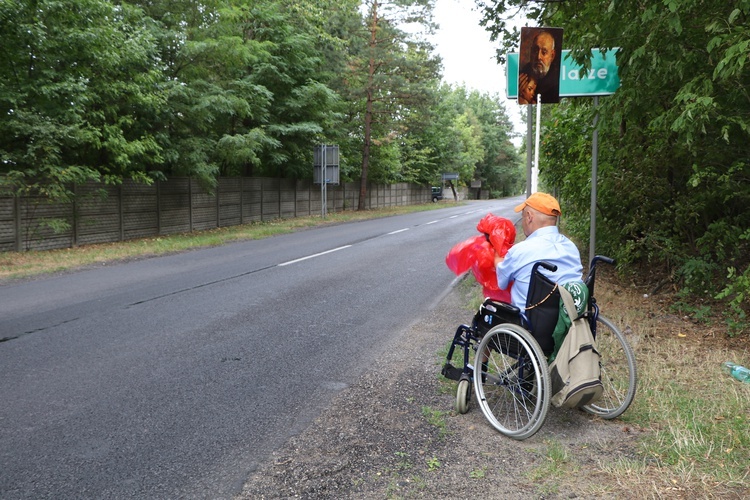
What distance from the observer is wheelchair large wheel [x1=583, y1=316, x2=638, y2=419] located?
12.3 ft

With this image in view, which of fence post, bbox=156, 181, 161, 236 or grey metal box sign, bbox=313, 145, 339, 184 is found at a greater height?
grey metal box sign, bbox=313, 145, 339, 184

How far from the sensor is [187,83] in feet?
59.6

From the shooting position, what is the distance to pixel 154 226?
712 inches

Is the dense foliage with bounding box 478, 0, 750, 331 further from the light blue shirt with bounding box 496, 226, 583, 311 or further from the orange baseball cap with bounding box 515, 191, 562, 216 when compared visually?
the light blue shirt with bounding box 496, 226, 583, 311

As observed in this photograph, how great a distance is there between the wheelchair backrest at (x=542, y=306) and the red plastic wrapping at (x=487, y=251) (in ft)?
1.25

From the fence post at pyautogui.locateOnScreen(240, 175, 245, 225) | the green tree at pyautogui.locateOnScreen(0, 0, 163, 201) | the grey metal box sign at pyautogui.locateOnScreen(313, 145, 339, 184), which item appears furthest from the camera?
the grey metal box sign at pyautogui.locateOnScreen(313, 145, 339, 184)

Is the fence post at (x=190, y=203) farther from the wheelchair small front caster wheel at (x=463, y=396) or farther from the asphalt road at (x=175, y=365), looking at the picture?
the wheelchair small front caster wheel at (x=463, y=396)

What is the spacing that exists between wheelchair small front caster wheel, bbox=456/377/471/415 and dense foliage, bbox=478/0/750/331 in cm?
259

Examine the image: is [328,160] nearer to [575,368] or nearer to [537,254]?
[537,254]

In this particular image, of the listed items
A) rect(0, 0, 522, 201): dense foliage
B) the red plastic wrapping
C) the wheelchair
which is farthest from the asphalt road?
rect(0, 0, 522, 201): dense foliage

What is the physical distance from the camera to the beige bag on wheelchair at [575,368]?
11.1 ft

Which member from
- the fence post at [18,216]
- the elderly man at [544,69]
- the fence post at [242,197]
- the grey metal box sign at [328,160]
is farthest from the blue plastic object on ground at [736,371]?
the grey metal box sign at [328,160]

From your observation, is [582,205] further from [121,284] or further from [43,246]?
[43,246]

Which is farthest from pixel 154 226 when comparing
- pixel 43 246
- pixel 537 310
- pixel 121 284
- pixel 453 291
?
pixel 537 310
